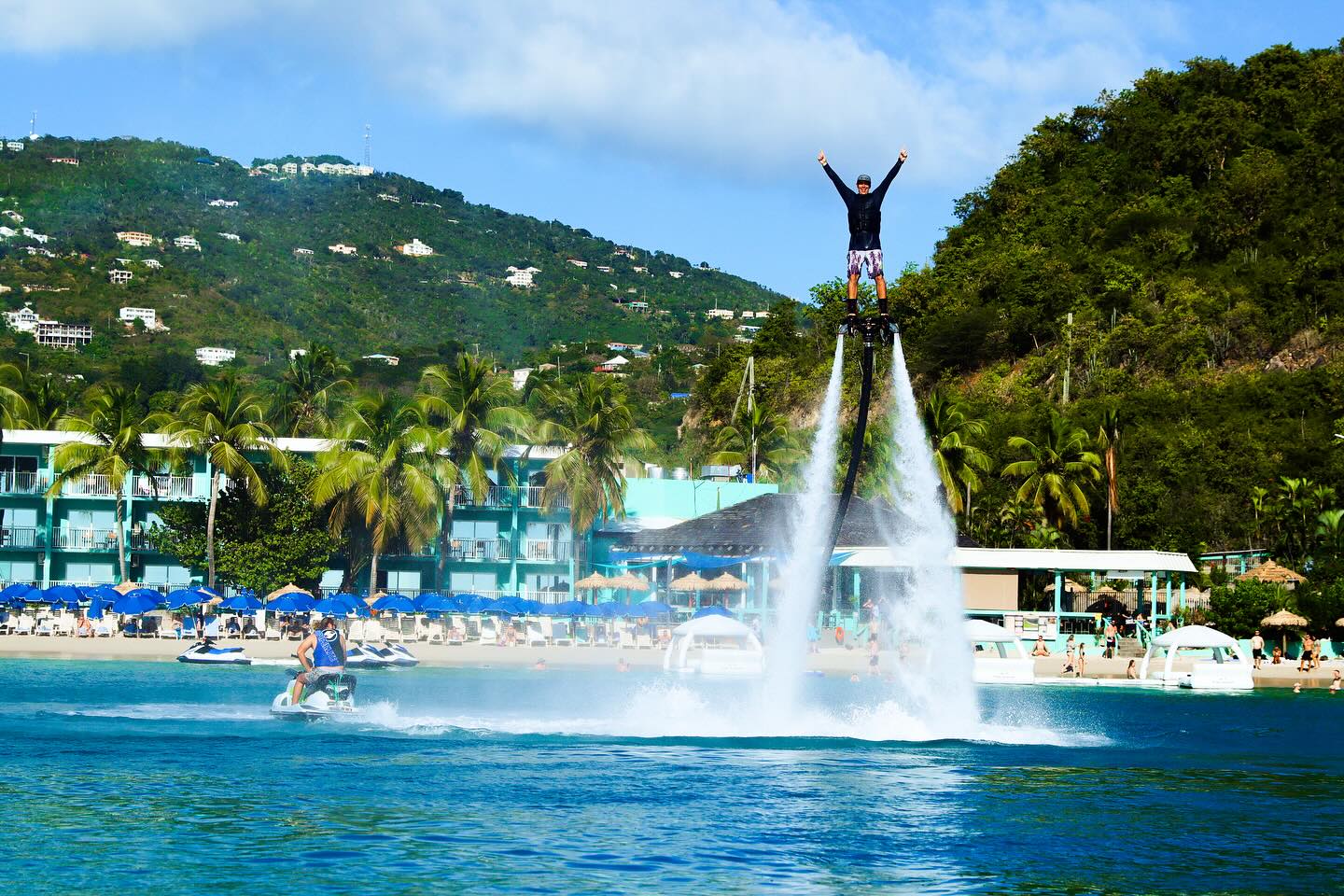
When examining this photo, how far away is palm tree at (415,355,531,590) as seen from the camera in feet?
225

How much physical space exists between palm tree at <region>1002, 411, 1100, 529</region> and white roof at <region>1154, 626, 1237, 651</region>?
21.5m

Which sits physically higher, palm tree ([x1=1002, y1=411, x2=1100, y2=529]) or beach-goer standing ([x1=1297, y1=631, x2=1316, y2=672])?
palm tree ([x1=1002, y1=411, x2=1100, y2=529])

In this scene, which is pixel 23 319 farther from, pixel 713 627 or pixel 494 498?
pixel 713 627

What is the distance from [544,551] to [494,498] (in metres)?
3.51

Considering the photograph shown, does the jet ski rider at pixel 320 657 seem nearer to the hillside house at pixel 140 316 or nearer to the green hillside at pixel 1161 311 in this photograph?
the green hillside at pixel 1161 311

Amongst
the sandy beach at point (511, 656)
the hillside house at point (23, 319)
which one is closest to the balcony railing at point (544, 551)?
the sandy beach at point (511, 656)

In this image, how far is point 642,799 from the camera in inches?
985

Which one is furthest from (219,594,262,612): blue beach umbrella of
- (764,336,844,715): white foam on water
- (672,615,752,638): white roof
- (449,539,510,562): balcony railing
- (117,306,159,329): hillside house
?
(117,306,159,329): hillside house

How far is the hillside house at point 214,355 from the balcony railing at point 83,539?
2579 inches

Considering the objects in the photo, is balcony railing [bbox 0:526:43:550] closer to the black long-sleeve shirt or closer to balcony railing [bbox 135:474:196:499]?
balcony railing [bbox 135:474:196:499]

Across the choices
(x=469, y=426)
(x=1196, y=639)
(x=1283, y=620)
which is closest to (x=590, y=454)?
(x=469, y=426)

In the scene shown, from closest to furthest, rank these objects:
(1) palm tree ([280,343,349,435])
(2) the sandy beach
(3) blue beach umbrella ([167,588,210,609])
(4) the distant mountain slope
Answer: (2) the sandy beach
(3) blue beach umbrella ([167,588,210,609])
(1) palm tree ([280,343,349,435])
(4) the distant mountain slope

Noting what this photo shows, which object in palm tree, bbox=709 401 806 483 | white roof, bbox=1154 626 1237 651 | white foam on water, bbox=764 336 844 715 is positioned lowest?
white roof, bbox=1154 626 1237 651

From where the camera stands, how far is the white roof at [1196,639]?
50.8 m
